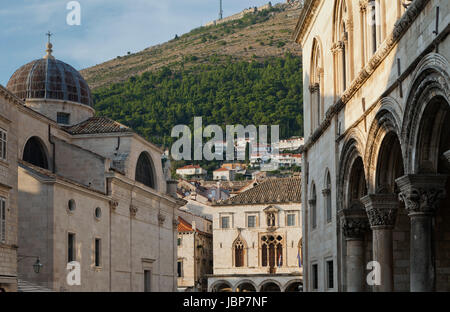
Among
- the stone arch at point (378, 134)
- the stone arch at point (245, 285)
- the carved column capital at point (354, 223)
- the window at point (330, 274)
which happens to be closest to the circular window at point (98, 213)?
the window at point (330, 274)

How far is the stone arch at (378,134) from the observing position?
18.8 m

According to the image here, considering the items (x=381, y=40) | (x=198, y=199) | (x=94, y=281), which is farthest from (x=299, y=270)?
(x=381, y=40)

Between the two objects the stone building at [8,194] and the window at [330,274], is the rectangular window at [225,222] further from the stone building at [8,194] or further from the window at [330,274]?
the stone building at [8,194]

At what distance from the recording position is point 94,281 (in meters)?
41.1

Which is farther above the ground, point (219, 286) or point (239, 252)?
point (239, 252)

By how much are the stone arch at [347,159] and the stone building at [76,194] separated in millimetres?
11465

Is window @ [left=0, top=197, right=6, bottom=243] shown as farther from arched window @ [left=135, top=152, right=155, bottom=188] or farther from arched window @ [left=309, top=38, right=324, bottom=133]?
arched window @ [left=135, top=152, right=155, bottom=188]

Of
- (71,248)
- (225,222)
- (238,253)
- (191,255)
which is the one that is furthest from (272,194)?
(71,248)

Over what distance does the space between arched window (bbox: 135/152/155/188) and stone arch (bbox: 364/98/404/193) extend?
3313 centimetres

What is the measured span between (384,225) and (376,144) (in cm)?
218

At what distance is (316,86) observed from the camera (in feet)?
101

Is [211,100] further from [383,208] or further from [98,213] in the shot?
[383,208]

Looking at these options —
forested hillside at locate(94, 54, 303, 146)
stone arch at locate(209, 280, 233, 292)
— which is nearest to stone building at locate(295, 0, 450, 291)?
stone arch at locate(209, 280, 233, 292)
